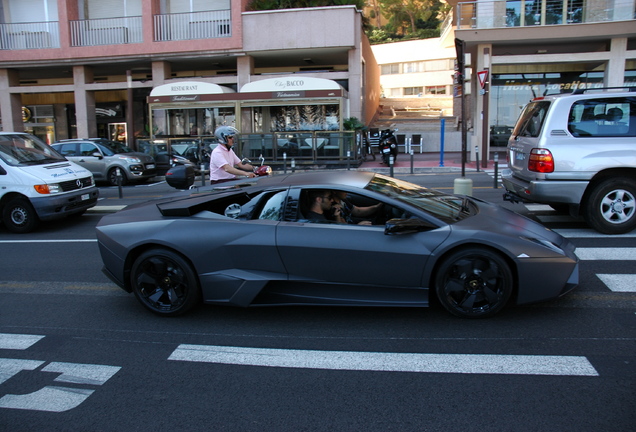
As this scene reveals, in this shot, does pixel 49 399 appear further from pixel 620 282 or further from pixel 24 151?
pixel 24 151

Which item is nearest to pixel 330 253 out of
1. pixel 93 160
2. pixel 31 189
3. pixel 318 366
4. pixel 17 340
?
pixel 318 366

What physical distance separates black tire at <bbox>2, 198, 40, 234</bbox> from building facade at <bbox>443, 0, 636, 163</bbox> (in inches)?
620

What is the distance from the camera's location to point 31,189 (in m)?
9.60

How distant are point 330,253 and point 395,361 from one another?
1.15m

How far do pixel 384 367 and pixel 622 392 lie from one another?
1.60m

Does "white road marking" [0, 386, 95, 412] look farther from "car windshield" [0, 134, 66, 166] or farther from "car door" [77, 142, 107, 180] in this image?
"car door" [77, 142, 107, 180]

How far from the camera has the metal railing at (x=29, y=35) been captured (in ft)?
88.1

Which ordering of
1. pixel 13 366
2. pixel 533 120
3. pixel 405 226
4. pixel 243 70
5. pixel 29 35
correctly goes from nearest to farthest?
1. pixel 13 366
2. pixel 405 226
3. pixel 533 120
4. pixel 243 70
5. pixel 29 35

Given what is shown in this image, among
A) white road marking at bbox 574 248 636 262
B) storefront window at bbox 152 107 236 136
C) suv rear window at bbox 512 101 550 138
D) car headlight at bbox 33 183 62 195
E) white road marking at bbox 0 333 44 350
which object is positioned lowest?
white road marking at bbox 0 333 44 350

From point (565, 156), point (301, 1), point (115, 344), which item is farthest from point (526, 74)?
point (115, 344)

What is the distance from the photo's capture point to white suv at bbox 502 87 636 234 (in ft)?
24.9

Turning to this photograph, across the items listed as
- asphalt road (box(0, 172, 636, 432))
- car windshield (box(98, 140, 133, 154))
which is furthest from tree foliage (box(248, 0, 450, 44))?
asphalt road (box(0, 172, 636, 432))

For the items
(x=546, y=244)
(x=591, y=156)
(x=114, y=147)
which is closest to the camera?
(x=546, y=244)

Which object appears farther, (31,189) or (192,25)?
(192,25)
